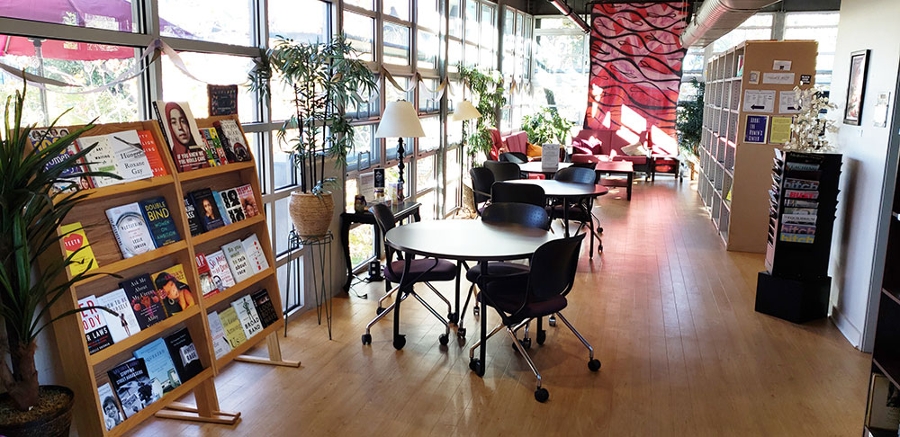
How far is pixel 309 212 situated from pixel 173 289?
5.06ft

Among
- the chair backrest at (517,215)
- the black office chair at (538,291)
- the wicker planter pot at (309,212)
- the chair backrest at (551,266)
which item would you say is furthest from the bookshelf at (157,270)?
the chair backrest at (517,215)

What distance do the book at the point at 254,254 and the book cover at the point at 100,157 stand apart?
3.35 feet

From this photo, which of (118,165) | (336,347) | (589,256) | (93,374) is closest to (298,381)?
(336,347)

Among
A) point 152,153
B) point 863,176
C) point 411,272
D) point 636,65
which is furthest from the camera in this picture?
point 636,65

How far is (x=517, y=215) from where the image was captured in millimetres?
4984

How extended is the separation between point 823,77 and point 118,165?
12786 mm

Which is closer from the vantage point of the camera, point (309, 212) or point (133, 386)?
point (133, 386)

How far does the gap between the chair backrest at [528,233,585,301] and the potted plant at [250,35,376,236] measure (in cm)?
166

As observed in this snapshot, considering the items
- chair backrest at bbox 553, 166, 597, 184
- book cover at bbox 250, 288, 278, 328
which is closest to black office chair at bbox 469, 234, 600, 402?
book cover at bbox 250, 288, 278, 328

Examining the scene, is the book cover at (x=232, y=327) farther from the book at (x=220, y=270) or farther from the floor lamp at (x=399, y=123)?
the floor lamp at (x=399, y=123)

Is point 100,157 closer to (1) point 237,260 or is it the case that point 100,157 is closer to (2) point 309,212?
(1) point 237,260

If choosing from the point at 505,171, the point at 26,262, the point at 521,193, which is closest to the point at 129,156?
the point at 26,262

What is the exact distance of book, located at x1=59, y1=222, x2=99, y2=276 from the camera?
2.69m

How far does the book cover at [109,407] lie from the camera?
281 cm
